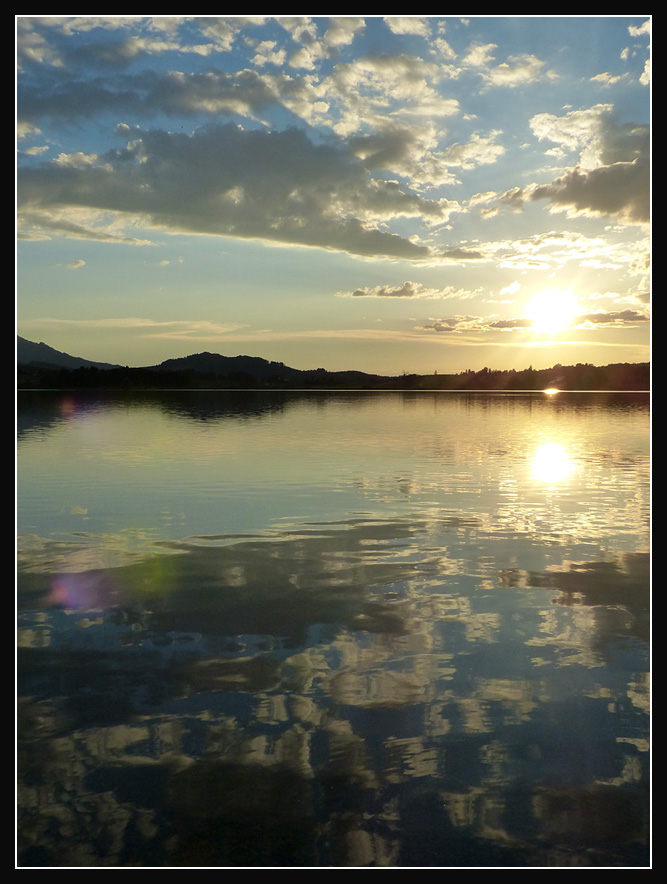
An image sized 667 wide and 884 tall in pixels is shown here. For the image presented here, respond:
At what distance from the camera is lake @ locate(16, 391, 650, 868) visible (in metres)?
6.96

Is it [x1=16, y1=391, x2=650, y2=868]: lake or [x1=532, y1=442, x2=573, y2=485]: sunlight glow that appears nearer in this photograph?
[x1=16, y1=391, x2=650, y2=868]: lake

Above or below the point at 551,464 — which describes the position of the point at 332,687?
below

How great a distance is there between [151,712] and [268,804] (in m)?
2.53

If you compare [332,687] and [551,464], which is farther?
[551,464]

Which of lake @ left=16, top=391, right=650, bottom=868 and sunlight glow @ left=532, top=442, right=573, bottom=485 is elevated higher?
sunlight glow @ left=532, top=442, right=573, bottom=485

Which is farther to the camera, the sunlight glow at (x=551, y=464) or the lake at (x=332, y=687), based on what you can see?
the sunlight glow at (x=551, y=464)

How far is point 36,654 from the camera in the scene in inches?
435

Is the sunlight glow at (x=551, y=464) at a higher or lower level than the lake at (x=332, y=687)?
higher

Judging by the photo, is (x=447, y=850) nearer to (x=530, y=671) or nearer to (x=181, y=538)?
(x=530, y=671)

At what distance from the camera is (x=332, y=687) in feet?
32.1

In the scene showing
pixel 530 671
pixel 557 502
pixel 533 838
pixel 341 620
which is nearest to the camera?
pixel 533 838

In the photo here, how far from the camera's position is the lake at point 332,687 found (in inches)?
274
